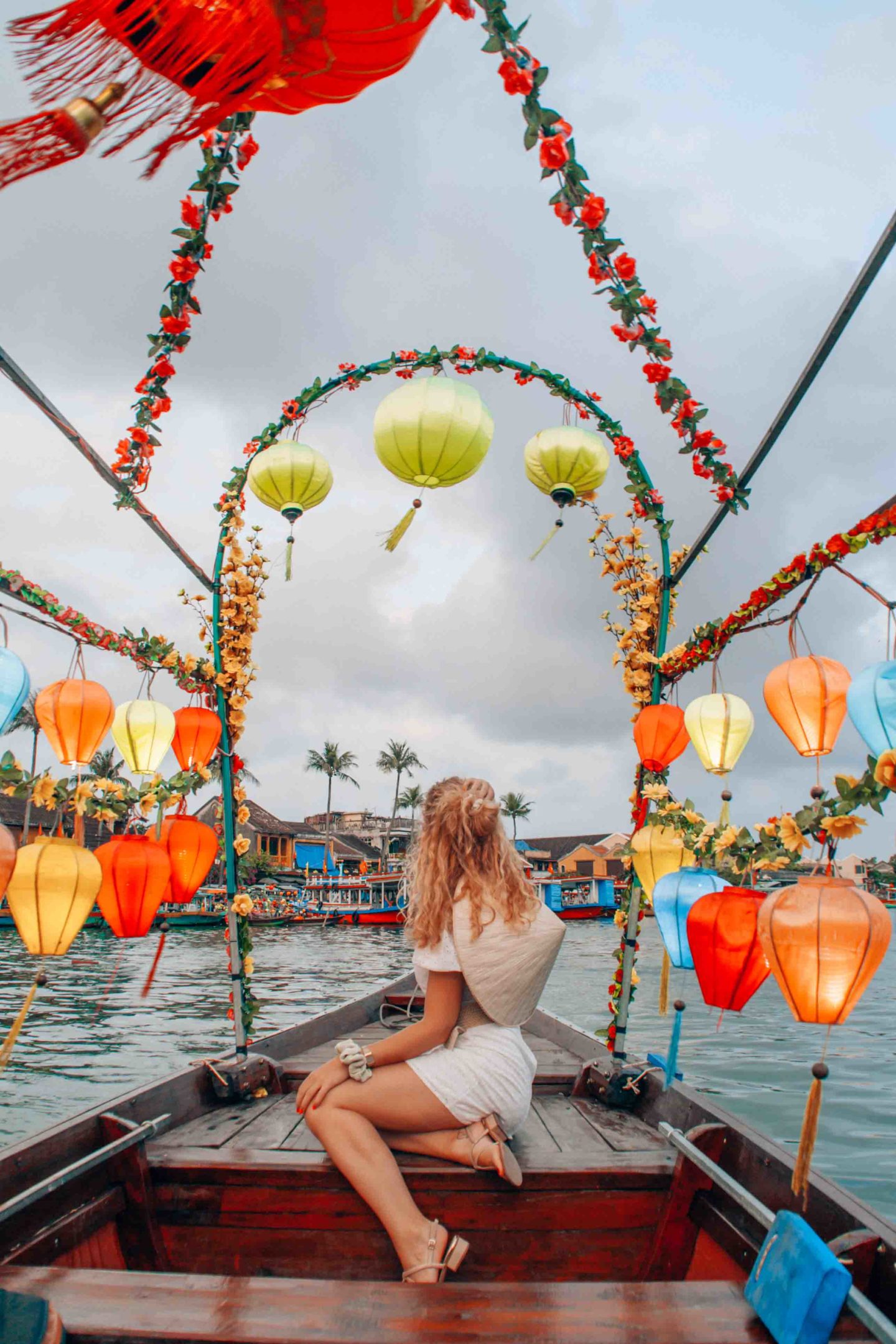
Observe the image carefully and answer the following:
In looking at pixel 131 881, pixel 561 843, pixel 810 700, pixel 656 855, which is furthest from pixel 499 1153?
pixel 561 843

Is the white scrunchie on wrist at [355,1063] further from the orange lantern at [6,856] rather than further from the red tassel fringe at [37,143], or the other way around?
the red tassel fringe at [37,143]

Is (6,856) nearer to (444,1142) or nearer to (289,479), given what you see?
(444,1142)

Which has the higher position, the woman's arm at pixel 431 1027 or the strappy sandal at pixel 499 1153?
the woman's arm at pixel 431 1027

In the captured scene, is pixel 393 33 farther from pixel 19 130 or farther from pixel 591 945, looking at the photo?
pixel 591 945

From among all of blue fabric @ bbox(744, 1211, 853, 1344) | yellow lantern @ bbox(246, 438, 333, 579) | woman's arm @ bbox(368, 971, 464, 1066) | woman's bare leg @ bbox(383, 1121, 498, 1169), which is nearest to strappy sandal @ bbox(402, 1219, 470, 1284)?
woman's bare leg @ bbox(383, 1121, 498, 1169)

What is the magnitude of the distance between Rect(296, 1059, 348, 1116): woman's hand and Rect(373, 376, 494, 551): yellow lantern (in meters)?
2.44

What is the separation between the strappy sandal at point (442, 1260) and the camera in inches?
80.0

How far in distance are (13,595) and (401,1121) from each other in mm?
2509

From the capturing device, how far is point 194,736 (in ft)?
13.7

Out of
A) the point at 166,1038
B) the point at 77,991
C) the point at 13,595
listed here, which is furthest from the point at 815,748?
the point at 77,991

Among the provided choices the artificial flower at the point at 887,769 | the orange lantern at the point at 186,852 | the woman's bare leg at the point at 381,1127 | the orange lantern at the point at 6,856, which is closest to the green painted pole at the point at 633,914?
the woman's bare leg at the point at 381,1127

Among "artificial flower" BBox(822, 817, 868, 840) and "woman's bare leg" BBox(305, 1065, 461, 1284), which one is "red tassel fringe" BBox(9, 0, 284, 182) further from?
"woman's bare leg" BBox(305, 1065, 461, 1284)

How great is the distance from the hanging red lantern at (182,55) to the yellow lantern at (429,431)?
7.78ft

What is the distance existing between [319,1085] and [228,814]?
2.13 m
